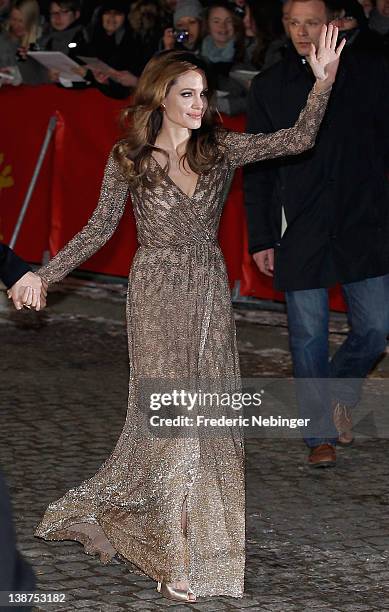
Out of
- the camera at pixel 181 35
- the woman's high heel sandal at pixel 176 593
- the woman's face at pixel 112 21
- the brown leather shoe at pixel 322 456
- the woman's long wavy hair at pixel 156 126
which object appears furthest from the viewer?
the woman's face at pixel 112 21

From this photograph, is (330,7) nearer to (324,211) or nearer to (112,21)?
(324,211)

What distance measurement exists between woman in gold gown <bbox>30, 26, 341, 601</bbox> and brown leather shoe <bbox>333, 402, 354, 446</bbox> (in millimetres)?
1984

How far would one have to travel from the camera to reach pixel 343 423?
7742mm

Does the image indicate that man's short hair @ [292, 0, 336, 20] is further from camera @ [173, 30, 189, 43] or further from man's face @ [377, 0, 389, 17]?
camera @ [173, 30, 189, 43]

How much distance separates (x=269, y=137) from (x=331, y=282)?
1598 millimetres

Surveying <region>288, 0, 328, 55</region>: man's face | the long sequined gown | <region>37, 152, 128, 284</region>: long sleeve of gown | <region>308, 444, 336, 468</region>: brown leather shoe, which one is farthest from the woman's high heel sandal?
<region>288, 0, 328, 55</region>: man's face

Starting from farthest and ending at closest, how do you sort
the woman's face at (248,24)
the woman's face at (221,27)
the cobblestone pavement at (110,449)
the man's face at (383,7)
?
the woman's face at (221,27)
the woman's face at (248,24)
the man's face at (383,7)
the cobblestone pavement at (110,449)

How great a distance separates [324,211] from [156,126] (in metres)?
1.70

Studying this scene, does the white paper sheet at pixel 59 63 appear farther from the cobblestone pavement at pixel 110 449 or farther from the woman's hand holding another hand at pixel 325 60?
the woman's hand holding another hand at pixel 325 60

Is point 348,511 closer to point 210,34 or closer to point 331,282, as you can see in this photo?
point 331,282

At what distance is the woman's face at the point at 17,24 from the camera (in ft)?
50.0

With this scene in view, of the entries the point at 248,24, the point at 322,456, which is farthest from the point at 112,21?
the point at 322,456

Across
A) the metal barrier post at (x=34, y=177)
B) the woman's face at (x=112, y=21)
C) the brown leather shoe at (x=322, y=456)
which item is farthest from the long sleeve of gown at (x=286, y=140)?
the woman's face at (x=112, y=21)

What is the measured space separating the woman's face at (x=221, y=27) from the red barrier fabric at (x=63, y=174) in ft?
3.32
